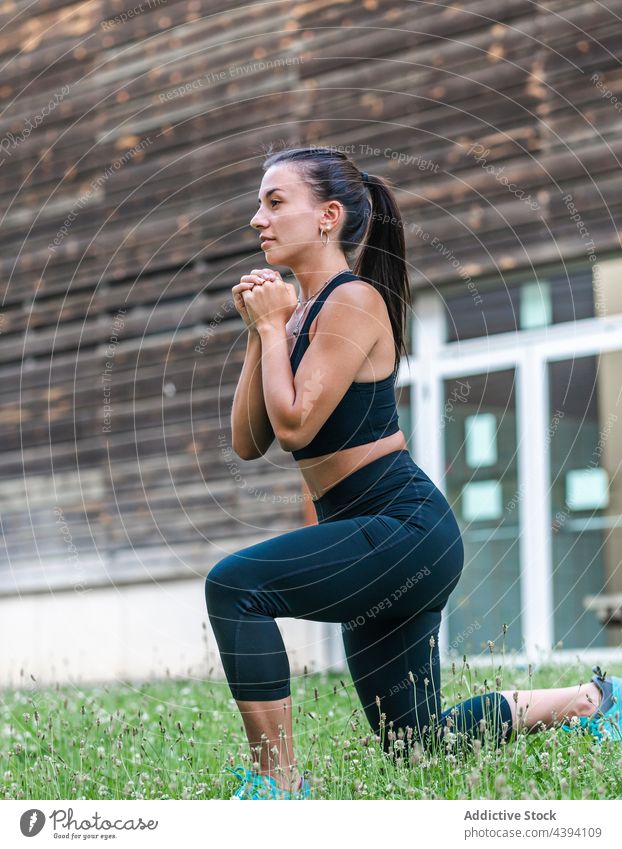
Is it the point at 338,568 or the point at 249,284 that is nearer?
the point at 338,568

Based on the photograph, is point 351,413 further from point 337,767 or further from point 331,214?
point 337,767

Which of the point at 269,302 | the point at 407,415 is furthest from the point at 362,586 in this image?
the point at 407,415

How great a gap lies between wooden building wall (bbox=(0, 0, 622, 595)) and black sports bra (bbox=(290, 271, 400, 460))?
5620 mm

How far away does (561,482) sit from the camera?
31.1ft

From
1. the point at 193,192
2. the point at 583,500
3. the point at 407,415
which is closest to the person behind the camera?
the point at 583,500

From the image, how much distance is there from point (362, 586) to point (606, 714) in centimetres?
114

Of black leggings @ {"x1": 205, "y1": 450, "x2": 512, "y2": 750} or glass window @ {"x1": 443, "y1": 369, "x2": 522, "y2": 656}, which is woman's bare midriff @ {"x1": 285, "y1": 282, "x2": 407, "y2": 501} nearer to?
black leggings @ {"x1": 205, "y1": 450, "x2": 512, "y2": 750}

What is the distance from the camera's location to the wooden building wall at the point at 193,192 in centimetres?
930

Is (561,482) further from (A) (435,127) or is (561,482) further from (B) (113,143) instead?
(B) (113,143)

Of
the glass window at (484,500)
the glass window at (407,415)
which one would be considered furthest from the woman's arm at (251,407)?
the glass window at (407,415)

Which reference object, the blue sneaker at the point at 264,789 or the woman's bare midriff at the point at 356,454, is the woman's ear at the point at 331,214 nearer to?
the woman's bare midriff at the point at 356,454

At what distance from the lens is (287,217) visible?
3.63 metres

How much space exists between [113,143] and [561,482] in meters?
5.38
